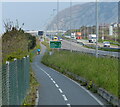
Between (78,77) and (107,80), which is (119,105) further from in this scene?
(78,77)

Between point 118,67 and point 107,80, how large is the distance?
153 inches

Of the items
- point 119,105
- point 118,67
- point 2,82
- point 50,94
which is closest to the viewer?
point 2,82

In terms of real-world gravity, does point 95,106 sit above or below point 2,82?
below

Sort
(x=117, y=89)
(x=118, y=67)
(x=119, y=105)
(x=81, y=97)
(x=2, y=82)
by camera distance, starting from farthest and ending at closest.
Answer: (x=118, y=67), (x=81, y=97), (x=117, y=89), (x=119, y=105), (x=2, y=82)

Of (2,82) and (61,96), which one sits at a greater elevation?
(2,82)

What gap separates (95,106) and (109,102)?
102cm

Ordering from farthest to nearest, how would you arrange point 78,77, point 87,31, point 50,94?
point 87,31
point 78,77
point 50,94

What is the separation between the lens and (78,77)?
27328 millimetres

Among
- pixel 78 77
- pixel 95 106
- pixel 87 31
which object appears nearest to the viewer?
pixel 95 106

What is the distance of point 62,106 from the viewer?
590 inches

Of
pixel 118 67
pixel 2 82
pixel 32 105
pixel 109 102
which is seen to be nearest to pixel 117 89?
pixel 109 102

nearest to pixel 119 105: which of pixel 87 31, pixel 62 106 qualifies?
pixel 62 106

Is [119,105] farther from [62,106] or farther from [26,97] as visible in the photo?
[26,97]

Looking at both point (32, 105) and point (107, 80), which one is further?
point (107, 80)
